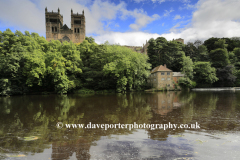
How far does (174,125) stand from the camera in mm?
7453

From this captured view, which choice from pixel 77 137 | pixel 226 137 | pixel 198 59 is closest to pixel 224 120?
pixel 226 137

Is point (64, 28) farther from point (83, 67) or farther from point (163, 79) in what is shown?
point (163, 79)

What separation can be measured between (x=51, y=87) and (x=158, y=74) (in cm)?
2981

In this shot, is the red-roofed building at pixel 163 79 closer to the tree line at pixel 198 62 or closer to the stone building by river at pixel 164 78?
the stone building by river at pixel 164 78

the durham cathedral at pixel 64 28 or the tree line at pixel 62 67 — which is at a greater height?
the durham cathedral at pixel 64 28

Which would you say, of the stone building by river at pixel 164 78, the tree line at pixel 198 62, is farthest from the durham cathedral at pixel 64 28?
the stone building by river at pixel 164 78

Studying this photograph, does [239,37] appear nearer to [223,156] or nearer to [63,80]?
[63,80]

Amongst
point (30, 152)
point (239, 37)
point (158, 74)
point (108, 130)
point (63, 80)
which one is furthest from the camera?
point (239, 37)

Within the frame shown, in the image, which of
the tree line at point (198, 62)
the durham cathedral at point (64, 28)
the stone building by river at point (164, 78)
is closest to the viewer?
the stone building by river at point (164, 78)

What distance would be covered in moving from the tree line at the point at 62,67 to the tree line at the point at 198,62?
1493 centimetres

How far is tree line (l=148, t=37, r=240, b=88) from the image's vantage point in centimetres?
4278

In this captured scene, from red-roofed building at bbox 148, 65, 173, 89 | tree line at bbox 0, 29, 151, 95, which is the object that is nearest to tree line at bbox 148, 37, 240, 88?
red-roofed building at bbox 148, 65, 173, 89

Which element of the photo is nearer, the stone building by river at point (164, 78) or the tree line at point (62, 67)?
the tree line at point (62, 67)

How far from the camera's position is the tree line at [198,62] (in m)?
42.8
